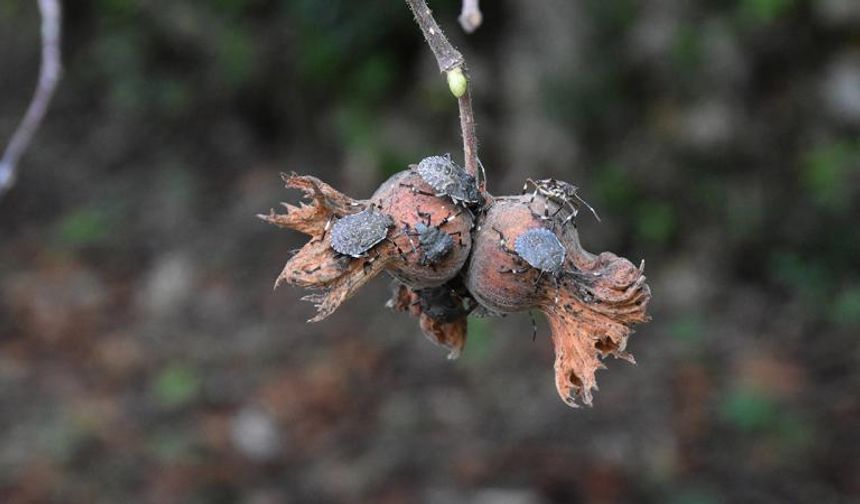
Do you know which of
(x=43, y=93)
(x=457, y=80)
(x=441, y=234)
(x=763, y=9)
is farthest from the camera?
(x=763, y=9)

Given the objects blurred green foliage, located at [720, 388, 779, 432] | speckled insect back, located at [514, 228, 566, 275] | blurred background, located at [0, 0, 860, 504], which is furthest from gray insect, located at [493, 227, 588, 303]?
blurred green foliage, located at [720, 388, 779, 432]

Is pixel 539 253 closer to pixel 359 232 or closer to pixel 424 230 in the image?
pixel 424 230

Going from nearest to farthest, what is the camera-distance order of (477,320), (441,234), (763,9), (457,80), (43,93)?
(457,80) < (441,234) < (43,93) < (763,9) < (477,320)

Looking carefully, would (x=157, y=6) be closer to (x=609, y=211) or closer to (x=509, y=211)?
(x=609, y=211)

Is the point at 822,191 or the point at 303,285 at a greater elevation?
the point at 822,191

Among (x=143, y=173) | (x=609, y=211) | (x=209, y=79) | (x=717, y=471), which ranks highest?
(x=209, y=79)

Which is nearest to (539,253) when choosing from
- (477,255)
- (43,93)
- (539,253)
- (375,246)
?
(539,253)

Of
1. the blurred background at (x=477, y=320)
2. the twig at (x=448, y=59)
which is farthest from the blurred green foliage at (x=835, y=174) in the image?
the twig at (x=448, y=59)

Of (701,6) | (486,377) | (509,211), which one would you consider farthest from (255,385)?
(509,211)
